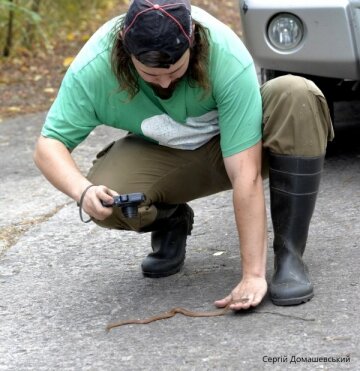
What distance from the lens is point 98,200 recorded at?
3201 mm

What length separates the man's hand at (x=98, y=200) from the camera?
3.20 metres

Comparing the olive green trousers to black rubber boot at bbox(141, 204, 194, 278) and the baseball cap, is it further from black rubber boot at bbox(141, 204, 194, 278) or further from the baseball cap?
the baseball cap

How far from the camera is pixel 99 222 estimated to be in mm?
3514

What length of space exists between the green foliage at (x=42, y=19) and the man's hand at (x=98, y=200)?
4.12 meters

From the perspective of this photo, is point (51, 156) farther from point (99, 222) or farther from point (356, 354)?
point (356, 354)

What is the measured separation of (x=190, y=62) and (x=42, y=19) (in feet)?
18.0

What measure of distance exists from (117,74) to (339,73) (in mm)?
1733

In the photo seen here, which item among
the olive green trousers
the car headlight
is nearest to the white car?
the car headlight

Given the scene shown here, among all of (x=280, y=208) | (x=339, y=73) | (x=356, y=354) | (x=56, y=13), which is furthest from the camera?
(x=56, y=13)

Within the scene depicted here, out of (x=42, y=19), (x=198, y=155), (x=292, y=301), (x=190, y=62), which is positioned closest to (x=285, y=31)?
(x=198, y=155)

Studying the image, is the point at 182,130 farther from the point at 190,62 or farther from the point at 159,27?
the point at 159,27

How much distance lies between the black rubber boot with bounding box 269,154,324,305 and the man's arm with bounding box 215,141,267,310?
0.26 ft

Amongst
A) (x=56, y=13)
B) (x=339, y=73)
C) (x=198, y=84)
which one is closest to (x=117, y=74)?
(x=198, y=84)

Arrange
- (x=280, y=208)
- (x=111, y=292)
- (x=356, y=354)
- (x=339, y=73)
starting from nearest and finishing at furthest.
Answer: (x=356, y=354), (x=280, y=208), (x=111, y=292), (x=339, y=73)
